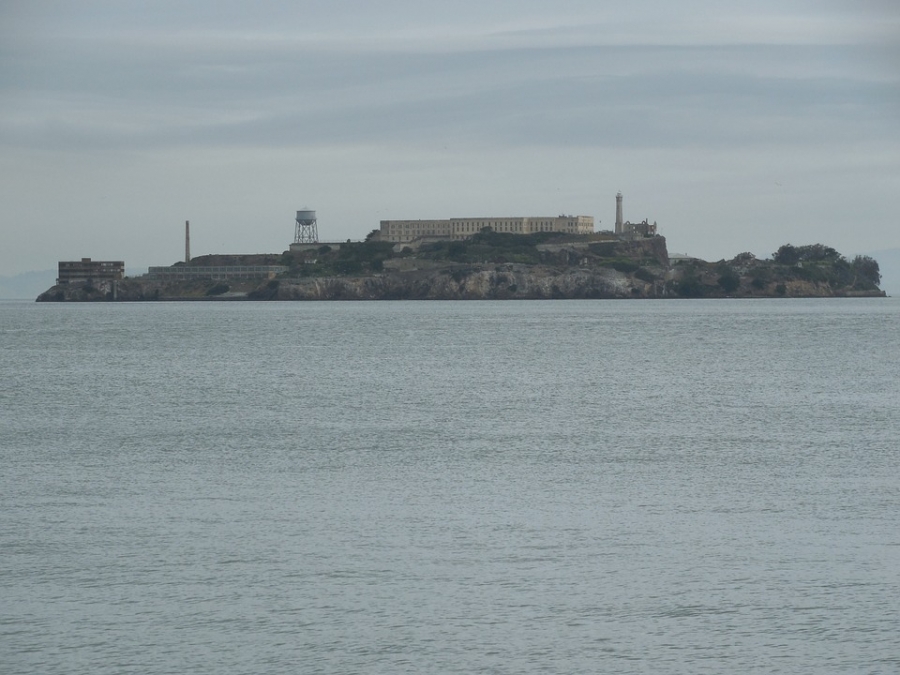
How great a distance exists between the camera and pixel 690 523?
21516mm

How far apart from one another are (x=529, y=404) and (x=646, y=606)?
90.1 feet

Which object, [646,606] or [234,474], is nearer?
[646,606]

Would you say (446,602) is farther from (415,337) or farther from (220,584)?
(415,337)

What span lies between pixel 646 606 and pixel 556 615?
1254 mm

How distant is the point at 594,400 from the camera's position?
45000mm

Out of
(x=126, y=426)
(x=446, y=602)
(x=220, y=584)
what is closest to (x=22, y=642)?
(x=220, y=584)

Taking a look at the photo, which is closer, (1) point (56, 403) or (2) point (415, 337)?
(1) point (56, 403)

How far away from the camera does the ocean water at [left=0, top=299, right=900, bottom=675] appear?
1511 centimetres

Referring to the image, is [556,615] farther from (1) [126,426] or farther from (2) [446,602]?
(1) [126,426]

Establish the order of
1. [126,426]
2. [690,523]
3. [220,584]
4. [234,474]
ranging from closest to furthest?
[220,584]
[690,523]
[234,474]
[126,426]

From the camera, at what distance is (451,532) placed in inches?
819

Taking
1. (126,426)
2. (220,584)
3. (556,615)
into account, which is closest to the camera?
(556,615)

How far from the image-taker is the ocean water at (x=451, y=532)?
15109 millimetres

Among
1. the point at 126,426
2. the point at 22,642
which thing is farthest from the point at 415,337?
the point at 22,642
